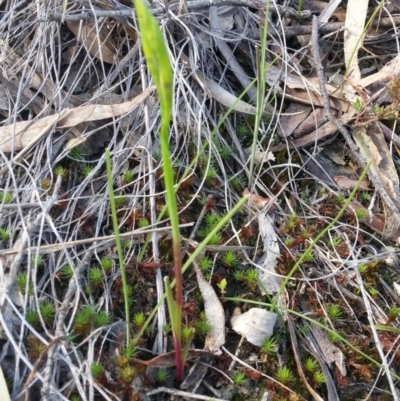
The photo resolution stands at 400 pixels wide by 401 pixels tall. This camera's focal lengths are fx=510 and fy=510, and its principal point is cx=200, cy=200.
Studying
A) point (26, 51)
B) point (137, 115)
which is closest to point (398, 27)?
point (137, 115)

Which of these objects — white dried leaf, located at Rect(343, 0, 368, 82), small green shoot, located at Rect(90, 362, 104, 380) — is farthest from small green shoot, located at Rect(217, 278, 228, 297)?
white dried leaf, located at Rect(343, 0, 368, 82)

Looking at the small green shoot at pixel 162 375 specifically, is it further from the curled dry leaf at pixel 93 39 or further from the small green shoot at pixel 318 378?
the curled dry leaf at pixel 93 39

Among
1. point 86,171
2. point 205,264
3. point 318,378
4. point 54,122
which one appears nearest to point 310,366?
point 318,378

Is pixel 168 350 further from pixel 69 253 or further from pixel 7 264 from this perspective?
pixel 7 264

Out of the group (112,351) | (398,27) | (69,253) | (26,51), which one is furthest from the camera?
(398,27)

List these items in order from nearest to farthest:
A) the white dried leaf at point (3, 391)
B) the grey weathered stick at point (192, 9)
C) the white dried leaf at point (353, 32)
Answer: the white dried leaf at point (3, 391) → the grey weathered stick at point (192, 9) → the white dried leaf at point (353, 32)

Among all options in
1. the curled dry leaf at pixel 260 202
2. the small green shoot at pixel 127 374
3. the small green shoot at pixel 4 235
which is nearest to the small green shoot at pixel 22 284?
the small green shoot at pixel 4 235
